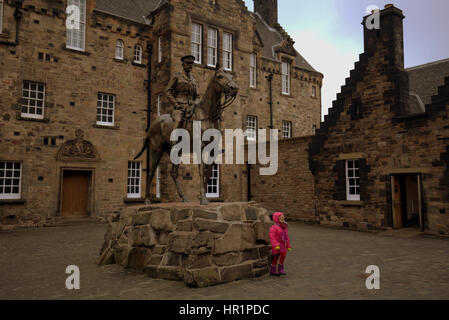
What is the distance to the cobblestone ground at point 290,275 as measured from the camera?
5375 millimetres

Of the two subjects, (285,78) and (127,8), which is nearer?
(127,8)

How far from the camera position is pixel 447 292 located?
5.38m

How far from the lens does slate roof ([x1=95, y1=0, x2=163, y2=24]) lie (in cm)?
1912

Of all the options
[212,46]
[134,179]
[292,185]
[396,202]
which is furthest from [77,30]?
[396,202]

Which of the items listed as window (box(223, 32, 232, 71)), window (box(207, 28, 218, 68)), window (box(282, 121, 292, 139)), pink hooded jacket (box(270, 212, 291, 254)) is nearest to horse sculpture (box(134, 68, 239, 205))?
pink hooded jacket (box(270, 212, 291, 254))

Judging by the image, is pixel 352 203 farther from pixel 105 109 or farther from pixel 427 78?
pixel 105 109

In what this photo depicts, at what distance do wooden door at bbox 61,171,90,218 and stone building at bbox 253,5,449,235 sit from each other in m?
11.4

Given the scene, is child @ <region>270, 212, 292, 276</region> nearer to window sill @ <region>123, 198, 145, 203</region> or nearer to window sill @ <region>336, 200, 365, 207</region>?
window sill @ <region>336, 200, 365, 207</region>

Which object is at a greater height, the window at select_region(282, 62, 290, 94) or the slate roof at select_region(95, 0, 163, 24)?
the slate roof at select_region(95, 0, 163, 24)

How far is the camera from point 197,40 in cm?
1991

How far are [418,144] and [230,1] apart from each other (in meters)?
14.5

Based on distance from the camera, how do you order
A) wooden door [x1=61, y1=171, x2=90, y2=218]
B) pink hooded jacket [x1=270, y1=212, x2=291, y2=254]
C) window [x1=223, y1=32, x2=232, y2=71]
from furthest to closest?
window [x1=223, y1=32, x2=232, y2=71], wooden door [x1=61, y1=171, x2=90, y2=218], pink hooded jacket [x1=270, y1=212, x2=291, y2=254]

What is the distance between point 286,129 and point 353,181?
40.6ft
